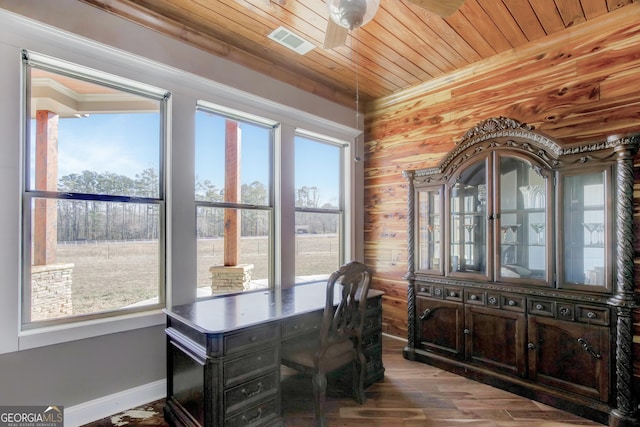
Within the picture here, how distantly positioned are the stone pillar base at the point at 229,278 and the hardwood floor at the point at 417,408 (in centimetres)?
94

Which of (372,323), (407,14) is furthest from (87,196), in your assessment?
(407,14)

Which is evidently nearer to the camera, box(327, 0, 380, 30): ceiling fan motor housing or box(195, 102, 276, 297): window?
box(327, 0, 380, 30): ceiling fan motor housing

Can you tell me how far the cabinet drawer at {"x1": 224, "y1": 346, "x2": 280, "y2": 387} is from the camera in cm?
189

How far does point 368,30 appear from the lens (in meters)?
2.71

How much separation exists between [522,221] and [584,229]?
404 millimetres

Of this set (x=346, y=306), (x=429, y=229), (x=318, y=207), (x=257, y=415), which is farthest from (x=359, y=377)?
(x=318, y=207)

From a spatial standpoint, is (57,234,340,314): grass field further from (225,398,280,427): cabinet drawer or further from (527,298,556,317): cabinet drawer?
(527,298,556,317): cabinet drawer

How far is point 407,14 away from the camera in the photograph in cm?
248

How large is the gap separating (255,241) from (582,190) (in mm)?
2810

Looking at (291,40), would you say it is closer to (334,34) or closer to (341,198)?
(334,34)

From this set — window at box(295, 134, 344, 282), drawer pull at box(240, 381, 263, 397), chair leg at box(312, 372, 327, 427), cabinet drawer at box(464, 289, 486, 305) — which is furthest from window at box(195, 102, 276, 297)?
cabinet drawer at box(464, 289, 486, 305)

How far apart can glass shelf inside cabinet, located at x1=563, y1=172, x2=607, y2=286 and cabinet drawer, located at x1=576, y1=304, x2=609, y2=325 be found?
0.57 ft

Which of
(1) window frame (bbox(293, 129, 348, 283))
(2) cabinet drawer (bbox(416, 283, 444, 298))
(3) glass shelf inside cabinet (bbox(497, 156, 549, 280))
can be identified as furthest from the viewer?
(1) window frame (bbox(293, 129, 348, 283))

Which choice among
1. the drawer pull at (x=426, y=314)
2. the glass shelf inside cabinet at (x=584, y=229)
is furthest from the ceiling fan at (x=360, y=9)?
the drawer pull at (x=426, y=314)
